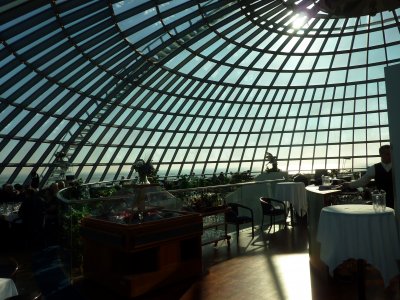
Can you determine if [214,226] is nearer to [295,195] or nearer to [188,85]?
[295,195]

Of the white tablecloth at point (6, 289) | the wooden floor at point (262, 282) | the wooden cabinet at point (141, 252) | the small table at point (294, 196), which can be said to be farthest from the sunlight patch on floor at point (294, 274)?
the small table at point (294, 196)

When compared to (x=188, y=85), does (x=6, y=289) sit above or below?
below

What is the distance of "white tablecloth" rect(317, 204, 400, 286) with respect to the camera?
3.38 meters

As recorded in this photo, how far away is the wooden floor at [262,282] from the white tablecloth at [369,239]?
57 centimetres

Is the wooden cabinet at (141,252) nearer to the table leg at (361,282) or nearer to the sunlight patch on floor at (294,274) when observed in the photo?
the sunlight patch on floor at (294,274)

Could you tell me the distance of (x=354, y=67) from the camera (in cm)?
1842

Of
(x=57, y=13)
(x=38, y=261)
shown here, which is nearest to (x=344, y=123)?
(x=57, y=13)

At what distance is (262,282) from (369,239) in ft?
5.25

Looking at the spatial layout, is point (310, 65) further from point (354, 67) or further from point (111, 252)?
point (111, 252)

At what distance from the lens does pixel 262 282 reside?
443 centimetres

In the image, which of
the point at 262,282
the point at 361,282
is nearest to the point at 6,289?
the point at 262,282

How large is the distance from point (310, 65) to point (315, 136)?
8.44m

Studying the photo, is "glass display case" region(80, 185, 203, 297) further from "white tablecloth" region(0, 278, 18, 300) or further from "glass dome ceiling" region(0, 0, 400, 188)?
"glass dome ceiling" region(0, 0, 400, 188)

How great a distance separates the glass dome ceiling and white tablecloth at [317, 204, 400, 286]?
624 cm
